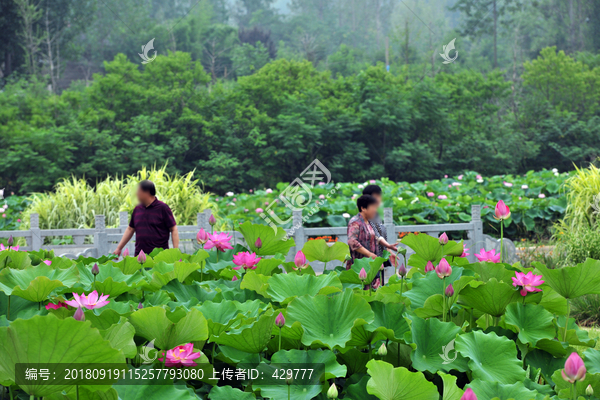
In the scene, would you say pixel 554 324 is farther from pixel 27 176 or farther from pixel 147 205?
pixel 27 176

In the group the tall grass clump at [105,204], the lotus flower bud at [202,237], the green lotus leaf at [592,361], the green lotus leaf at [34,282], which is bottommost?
the green lotus leaf at [592,361]

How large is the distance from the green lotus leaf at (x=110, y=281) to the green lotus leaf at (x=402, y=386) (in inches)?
36.5

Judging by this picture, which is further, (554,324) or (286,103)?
(286,103)

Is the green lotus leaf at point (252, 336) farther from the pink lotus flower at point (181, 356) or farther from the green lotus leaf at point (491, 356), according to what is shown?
the green lotus leaf at point (491, 356)

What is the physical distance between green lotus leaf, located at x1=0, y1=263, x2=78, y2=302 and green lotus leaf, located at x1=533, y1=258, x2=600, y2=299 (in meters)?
1.39

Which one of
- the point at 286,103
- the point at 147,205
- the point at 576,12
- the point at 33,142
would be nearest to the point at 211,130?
the point at 286,103

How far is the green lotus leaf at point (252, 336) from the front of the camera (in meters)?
1.16

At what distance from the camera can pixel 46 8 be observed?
23500 mm

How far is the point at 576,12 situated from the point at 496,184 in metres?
27.9

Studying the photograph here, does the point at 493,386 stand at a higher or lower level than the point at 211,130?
lower

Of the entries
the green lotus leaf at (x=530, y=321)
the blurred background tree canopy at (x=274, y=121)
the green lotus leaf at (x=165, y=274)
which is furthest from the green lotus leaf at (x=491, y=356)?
the blurred background tree canopy at (x=274, y=121)

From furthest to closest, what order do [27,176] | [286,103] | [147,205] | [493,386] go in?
1. [286,103]
2. [27,176]
3. [147,205]
4. [493,386]

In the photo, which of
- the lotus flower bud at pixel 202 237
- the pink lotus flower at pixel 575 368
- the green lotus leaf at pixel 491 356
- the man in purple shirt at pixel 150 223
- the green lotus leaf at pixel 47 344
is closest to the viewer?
the green lotus leaf at pixel 47 344

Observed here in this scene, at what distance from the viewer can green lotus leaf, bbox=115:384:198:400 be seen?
39.5 inches
